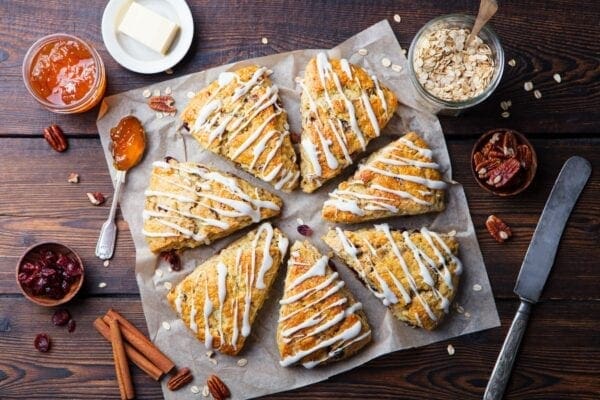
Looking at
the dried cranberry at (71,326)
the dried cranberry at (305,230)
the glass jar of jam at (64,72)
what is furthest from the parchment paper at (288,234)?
the dried cranberry at (71,326)

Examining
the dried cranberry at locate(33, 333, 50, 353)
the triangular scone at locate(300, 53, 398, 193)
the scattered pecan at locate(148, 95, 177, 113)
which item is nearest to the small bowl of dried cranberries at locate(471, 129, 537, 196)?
the triangular scone at locate(300, 53, 398, 193)

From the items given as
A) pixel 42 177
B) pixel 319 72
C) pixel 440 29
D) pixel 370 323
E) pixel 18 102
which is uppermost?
pixel 440 29

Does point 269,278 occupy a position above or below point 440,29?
below

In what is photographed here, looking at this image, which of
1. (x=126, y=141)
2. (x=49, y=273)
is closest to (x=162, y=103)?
(x=126, y=141)

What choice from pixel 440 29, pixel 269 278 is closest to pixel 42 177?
pixel 269 278

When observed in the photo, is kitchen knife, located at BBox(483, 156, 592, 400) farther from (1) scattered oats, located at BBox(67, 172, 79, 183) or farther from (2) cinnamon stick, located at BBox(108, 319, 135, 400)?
(1) scattered oats, located at BBox(67, 172, 79, 183)

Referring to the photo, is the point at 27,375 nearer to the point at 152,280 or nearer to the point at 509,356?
the point at 152,280

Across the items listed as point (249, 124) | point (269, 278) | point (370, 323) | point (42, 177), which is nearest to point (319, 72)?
point (249, 124)
